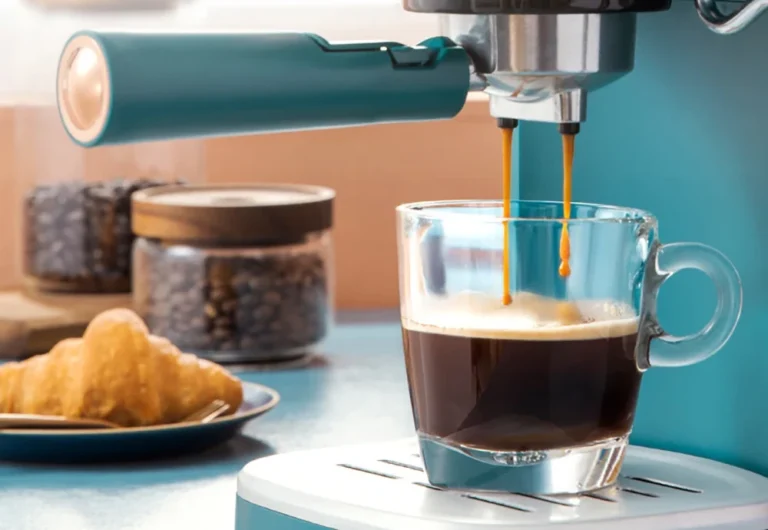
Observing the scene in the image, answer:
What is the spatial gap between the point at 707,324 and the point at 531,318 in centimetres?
8

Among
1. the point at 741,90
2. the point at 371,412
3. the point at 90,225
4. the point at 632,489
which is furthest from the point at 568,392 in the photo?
the point at 90,225

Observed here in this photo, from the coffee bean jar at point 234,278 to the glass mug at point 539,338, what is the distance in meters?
0.59

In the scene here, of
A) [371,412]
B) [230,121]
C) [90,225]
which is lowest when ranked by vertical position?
[371,412]

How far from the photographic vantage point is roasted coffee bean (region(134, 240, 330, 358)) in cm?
126

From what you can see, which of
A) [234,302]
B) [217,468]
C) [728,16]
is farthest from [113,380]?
[728,16]

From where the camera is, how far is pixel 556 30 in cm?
63

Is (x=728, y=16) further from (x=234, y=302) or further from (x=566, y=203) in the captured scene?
(x=234, y=302)

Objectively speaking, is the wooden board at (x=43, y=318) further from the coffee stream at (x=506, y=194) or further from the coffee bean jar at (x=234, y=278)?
the coffee stream at (x=506, y=194)

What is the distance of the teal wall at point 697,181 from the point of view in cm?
69

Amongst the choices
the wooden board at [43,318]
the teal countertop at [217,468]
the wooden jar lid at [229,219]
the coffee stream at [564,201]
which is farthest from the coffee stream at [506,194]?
the wooden board at [43,318]

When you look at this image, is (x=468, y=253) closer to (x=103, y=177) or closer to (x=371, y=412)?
(x=371, y=412)

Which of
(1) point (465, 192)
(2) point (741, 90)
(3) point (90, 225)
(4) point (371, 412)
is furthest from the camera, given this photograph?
(1) point (465, 192)

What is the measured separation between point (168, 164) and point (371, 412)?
1.38ft

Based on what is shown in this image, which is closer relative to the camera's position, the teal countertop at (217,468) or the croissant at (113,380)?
the teal countertop at (217,468)
